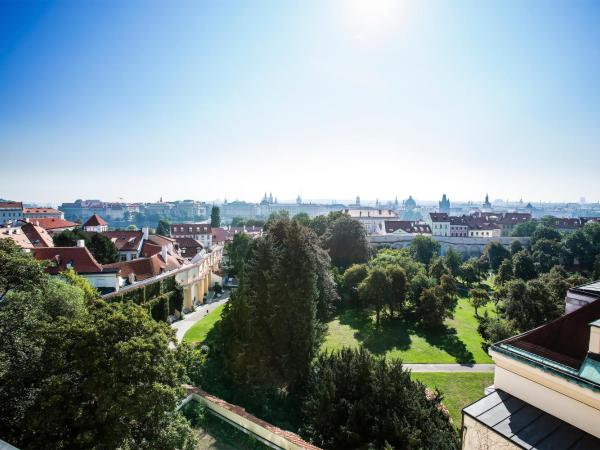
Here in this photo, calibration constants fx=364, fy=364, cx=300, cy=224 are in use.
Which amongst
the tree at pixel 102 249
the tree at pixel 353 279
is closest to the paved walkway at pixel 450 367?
the tree at pixel 353 279

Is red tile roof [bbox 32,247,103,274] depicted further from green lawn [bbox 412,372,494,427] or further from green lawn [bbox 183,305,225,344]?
green lawn [bbox 412,372,494,427]

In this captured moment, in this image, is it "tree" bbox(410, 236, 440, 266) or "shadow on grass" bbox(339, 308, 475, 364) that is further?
"tree" bbox(410, 236, 440, 266)

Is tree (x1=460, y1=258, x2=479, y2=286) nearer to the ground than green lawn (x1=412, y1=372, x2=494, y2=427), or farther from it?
farther from it

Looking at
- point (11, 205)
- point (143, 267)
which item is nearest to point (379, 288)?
point (143, 267)

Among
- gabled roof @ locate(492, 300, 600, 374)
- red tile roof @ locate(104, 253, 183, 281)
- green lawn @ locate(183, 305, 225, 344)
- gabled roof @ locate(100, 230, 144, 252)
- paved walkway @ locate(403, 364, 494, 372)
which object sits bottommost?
paved walkway @ locate(403, 364, 494, 372)

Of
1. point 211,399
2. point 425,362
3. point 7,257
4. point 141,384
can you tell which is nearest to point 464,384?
point 425,362

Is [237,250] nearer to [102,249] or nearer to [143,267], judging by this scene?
[102,249]

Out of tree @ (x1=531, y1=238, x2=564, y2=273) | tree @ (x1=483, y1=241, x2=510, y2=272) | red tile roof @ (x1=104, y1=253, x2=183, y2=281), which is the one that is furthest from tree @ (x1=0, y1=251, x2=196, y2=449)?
tree @ (x1=483, y1=241, x2=510, y2=272)
